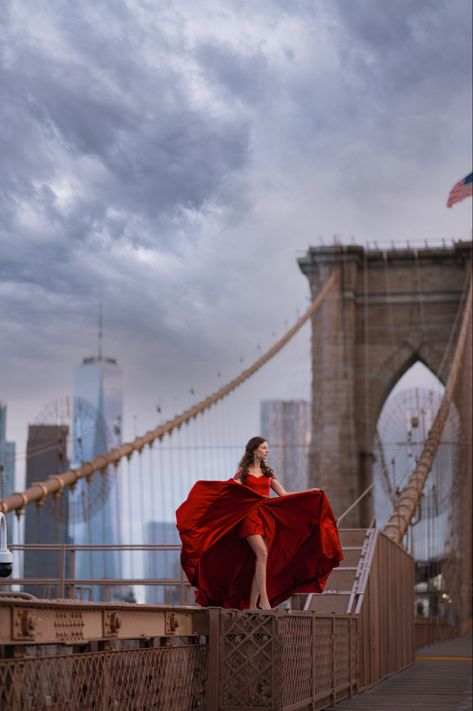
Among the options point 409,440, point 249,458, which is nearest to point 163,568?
point 409,440

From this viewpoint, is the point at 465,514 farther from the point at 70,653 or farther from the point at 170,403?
the point at 70,653

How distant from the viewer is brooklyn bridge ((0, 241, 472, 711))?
180 inches

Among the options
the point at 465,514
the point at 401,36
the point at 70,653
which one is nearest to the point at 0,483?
the point at 70,653

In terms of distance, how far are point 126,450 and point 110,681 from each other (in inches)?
597

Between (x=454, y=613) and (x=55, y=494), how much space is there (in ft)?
37.1

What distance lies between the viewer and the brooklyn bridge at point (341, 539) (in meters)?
4.57

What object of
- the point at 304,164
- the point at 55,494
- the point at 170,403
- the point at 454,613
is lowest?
the point at 454,613

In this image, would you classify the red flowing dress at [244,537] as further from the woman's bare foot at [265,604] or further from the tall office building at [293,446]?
the tall office building at [293,446]

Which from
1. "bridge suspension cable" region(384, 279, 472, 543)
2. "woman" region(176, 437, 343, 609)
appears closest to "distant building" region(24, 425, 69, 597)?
"bridge suspension cable" region(384, 279, 472, 543)

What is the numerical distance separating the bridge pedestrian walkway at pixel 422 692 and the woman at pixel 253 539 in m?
1.28

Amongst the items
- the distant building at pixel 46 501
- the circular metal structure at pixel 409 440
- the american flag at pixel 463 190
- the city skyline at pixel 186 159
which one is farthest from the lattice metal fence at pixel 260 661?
the circular metal structure at pixel 409 440

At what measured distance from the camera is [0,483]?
14.0m

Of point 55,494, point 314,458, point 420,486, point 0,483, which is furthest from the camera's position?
point 314,458

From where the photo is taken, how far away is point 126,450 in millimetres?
19547
